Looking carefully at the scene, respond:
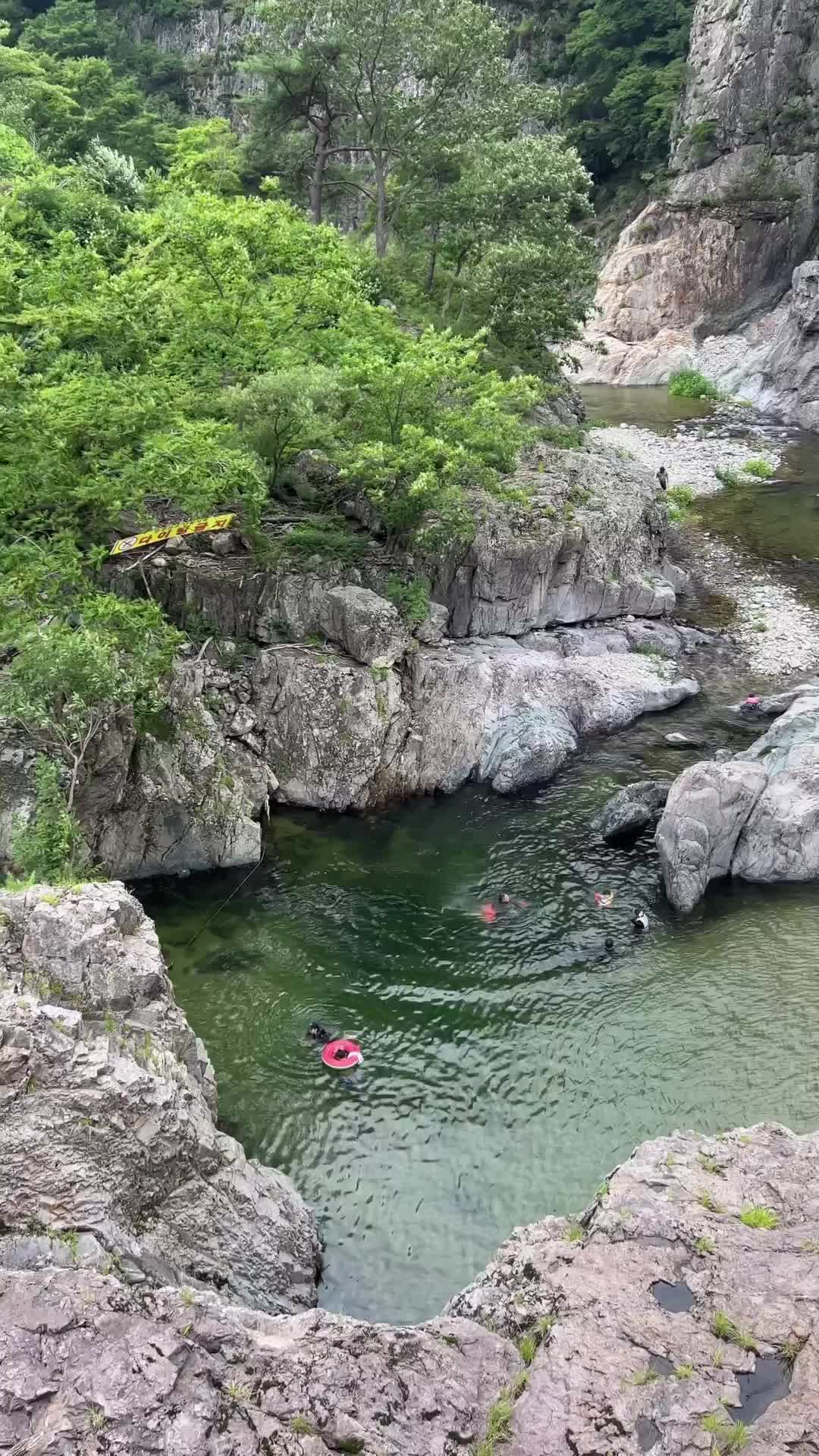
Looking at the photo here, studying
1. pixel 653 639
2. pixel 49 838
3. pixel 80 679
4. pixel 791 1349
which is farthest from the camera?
pixel 653 639

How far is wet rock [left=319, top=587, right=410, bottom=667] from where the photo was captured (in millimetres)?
22547

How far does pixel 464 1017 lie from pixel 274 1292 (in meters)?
5.74

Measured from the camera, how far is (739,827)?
1939 centimetres

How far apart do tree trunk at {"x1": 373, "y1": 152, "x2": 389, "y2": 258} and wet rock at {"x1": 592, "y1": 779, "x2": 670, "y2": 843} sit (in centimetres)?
2759

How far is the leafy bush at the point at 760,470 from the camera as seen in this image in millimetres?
→ 44344

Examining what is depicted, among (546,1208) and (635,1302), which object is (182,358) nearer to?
(546,1208)

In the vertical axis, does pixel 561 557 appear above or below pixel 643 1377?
above

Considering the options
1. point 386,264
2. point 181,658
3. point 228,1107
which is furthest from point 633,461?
point 228,1107

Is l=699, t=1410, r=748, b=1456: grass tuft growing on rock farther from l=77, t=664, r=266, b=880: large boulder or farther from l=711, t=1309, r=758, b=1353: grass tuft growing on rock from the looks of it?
l=77, t=664, r=266, b=880: large boulder

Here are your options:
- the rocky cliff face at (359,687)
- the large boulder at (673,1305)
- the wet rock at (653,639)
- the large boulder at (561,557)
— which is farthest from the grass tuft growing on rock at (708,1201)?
the wet rock at (653,639)

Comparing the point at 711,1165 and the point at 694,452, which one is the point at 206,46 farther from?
the point at 711,1165

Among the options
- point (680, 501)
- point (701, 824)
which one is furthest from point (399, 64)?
point (701, 824)

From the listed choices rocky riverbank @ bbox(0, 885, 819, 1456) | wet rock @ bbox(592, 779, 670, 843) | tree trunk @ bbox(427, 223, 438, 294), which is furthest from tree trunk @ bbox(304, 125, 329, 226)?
rocky riverbank @ bbox(0, 885, 819, 1456)

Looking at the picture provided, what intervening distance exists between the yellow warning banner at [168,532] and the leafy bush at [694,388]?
4917cm
